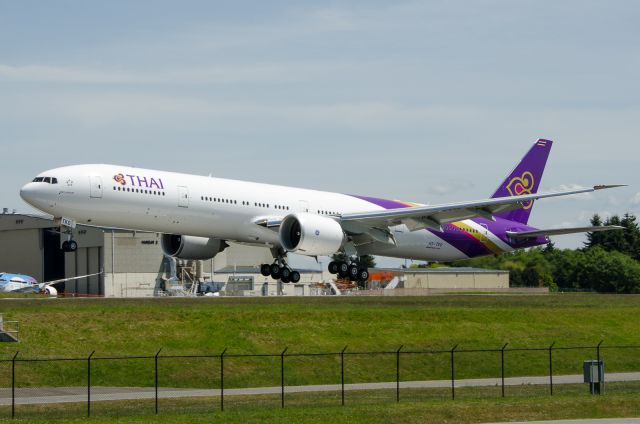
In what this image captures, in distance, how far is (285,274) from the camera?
189 feet

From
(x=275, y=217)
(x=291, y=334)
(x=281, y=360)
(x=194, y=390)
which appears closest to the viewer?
(x=281, y=360)

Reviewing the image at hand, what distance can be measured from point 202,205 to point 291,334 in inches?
347

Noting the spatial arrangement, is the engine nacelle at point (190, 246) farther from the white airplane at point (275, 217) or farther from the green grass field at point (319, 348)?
the green grass field at point (319, 348)

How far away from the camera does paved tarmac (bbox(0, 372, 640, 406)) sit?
3516 cm

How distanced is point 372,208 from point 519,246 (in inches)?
433

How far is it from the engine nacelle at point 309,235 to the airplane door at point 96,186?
Result: 9.90 m

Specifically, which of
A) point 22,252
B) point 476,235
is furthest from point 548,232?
point 22,252

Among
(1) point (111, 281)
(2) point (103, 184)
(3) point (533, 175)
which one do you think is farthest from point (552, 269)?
(2) point (103, 184)

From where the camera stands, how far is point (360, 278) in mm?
59188

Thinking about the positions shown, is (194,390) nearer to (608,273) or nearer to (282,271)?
(282,271)

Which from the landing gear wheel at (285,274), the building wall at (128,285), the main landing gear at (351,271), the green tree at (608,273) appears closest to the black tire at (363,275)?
the main landing gear at (351,271)

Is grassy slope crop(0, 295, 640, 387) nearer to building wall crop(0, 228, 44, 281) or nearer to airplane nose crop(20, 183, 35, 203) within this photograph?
airplane nose crop(20, 183, 35, 203)

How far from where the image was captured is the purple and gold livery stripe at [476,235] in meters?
64.2

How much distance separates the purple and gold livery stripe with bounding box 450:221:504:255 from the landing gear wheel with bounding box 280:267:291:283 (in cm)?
1138
